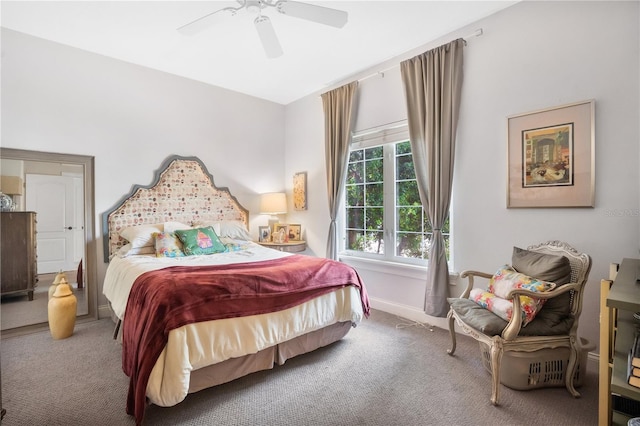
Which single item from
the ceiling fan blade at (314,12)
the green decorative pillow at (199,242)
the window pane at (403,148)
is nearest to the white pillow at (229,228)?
the green decorative pillow at (199,242)

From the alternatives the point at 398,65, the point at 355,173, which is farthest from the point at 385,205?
the point at 398,65

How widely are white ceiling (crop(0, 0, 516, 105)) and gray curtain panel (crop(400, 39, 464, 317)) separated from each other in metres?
0.34

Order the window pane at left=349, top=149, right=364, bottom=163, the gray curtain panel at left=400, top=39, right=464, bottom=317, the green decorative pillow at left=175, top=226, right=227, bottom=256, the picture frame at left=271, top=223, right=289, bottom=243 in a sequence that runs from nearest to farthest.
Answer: the gray curtain panel at left=400, top=39, right=464, bottom=317 < the green decorative pillow at left=175, top=226, right=227, bottom=256 < the window pane at left=349, top=149, right=364, bottom=163 < the picture frame at left=271, top=223, right=289, bottom=243

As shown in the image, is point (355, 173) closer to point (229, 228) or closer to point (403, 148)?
point (403, 148)

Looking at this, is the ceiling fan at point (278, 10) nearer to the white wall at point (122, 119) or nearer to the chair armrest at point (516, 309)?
the white wall at point (122, 119)

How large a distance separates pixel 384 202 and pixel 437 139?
994mm

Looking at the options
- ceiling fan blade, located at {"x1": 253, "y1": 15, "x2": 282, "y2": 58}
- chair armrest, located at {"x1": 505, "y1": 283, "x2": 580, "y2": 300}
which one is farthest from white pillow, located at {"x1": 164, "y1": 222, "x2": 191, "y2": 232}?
chair armrest, located at {"x1": 505, "y1": 283, "x2": 580, "y2": 300}

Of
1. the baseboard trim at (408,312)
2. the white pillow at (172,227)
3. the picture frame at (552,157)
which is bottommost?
the baseboard trim at (408,312)

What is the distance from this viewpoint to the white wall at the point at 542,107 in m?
2.18

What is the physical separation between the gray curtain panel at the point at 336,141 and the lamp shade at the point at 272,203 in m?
0.79

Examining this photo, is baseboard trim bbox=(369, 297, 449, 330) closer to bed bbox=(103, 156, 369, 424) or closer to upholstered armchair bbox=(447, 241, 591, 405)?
bed bbox=(103, 156, 369, 424)

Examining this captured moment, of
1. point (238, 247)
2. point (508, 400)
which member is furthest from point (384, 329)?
point (238, 247)

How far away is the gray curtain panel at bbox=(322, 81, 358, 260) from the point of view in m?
3.99

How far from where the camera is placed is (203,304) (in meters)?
1.94
